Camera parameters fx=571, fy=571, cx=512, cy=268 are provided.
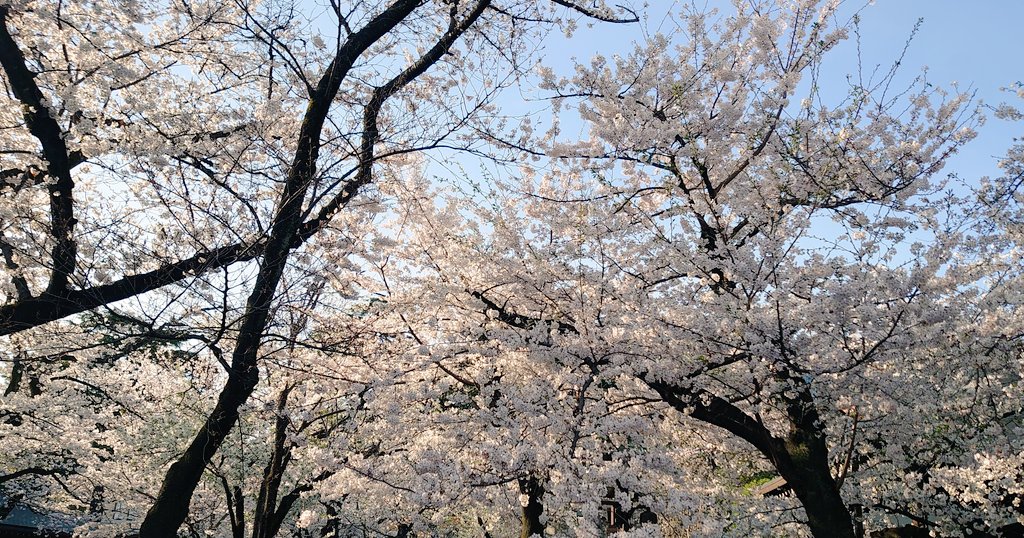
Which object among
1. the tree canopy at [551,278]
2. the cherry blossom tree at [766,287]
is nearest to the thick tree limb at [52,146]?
the tree canopy at [551,278]

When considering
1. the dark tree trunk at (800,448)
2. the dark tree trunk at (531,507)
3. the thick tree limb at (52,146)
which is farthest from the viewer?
the dark tree trunk at (531,507)

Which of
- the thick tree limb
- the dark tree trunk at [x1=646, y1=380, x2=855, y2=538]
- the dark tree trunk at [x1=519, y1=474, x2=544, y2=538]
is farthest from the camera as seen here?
the dark tree trunk at [x1=519, y1=474, x2=544, y2=538]

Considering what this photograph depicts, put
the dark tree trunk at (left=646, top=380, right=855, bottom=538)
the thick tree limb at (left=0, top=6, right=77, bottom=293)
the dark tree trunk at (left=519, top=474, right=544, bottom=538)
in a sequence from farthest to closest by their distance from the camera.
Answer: the dark tree trunk at (left=519, top=474, right=544, bottom=538), the dark tree trunk at (left=646, top=380, right=855, bottom=538), the thick tree limb at (left=0, top=6, right=77, bottom=293)

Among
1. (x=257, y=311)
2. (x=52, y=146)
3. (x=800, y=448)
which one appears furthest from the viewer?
(x=800, y=448)

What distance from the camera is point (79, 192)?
293 inches

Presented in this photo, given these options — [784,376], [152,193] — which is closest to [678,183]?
[784,376]

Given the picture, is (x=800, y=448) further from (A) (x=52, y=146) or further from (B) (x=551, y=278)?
(A) (x=52, y=146)

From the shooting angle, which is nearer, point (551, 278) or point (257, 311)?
point (257, 311)

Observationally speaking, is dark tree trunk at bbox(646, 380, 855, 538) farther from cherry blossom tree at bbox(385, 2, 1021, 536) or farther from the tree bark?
the tree bark

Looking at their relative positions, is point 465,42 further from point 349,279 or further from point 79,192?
point 79,192

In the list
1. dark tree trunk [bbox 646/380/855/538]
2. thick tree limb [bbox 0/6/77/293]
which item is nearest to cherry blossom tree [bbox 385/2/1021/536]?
dark tree trunk [bbox 646/380/855/538]

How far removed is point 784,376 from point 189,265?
22.7 feet

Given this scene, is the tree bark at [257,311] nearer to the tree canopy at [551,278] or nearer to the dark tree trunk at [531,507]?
the tree canopy at [551,278]

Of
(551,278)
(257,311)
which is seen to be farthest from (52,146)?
(551,278)
